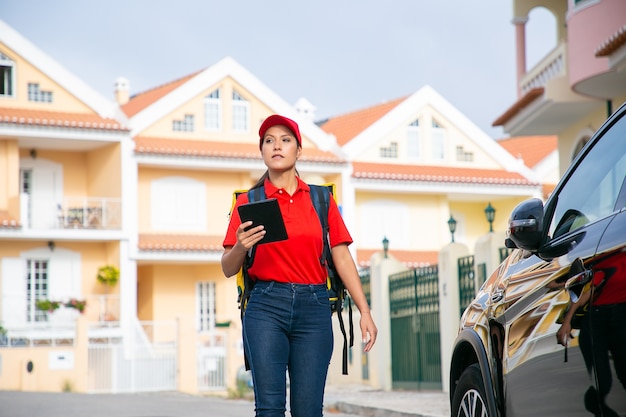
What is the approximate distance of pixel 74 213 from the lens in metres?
37.9

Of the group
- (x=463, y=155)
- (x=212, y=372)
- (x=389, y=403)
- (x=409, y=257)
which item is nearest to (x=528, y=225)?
(x=389, y=403)

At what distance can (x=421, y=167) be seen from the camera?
4394cm

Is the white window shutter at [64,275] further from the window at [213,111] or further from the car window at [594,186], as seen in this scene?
the car window at [594,186]

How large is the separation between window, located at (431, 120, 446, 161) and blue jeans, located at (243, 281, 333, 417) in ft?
128

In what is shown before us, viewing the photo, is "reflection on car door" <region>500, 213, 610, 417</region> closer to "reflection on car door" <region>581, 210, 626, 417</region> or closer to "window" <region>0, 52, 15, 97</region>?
"reflection on car door" <region>581, 210, 626, 417</region>

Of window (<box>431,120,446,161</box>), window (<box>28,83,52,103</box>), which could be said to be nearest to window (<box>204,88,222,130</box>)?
window (<box>28,83,52,103</box>)

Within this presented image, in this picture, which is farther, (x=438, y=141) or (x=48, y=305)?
(x=438, y=141)

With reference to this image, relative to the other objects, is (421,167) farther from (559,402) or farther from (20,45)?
(559,402)

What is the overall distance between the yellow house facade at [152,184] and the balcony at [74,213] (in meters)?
0.05

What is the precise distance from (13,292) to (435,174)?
15.9 m

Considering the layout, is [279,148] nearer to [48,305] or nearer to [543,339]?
[543,339]

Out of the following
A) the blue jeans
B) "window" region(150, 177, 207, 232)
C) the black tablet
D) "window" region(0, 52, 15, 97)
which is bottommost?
the blue jeans

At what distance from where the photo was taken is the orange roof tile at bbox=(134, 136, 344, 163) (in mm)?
38125

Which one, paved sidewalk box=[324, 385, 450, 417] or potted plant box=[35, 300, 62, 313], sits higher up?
potted plant box=[35, 300, 62, 313]
